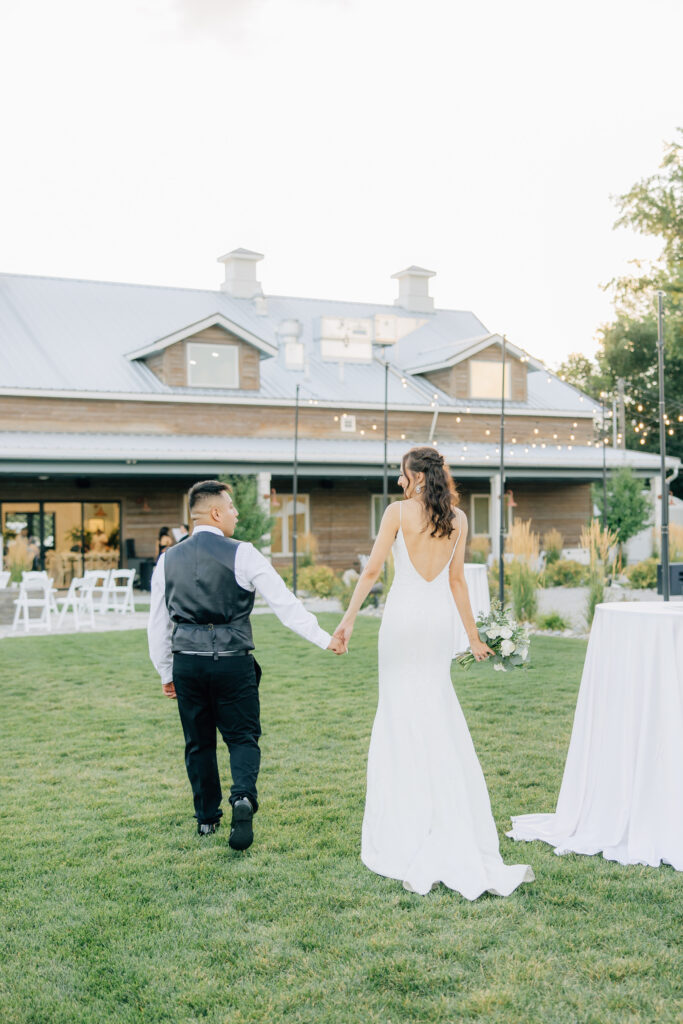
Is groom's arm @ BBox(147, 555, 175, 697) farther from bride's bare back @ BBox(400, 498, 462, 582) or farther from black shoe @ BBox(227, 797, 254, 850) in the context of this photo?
bride's bare back @ BBox(400, 498, 462, 582)

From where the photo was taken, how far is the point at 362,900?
13.4ft

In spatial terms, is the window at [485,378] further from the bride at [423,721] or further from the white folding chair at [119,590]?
the bride at [423,721]

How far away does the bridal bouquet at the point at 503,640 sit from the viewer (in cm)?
491

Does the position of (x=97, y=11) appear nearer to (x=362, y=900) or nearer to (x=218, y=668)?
(x=218, y=668)

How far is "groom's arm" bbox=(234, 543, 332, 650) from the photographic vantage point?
4.61m

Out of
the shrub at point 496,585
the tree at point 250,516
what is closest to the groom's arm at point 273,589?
the shrub at point 496,585

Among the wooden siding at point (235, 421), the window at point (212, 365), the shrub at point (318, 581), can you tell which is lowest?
the shrub at point (318, 581)

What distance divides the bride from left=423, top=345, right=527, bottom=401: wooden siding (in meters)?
22.8

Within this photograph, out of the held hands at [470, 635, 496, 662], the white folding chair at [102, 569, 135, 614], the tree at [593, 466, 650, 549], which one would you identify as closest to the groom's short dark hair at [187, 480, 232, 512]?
the held hands at [470, 635, 496, 662]

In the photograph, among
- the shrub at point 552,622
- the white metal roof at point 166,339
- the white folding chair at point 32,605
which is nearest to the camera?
the shrub at point 552,622

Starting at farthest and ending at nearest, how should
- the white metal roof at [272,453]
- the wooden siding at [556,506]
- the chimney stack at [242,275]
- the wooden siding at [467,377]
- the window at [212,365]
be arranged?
the chimney stack at [242,275] < the wooden siding at [556,506] < the wooden siding at [467,377] < the window at [212,365] < the white metal roof at [272,453]

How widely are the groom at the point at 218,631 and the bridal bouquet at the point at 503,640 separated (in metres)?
0.79

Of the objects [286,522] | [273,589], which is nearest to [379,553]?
[273,589]

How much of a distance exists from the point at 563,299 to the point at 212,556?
4258 centimetres
